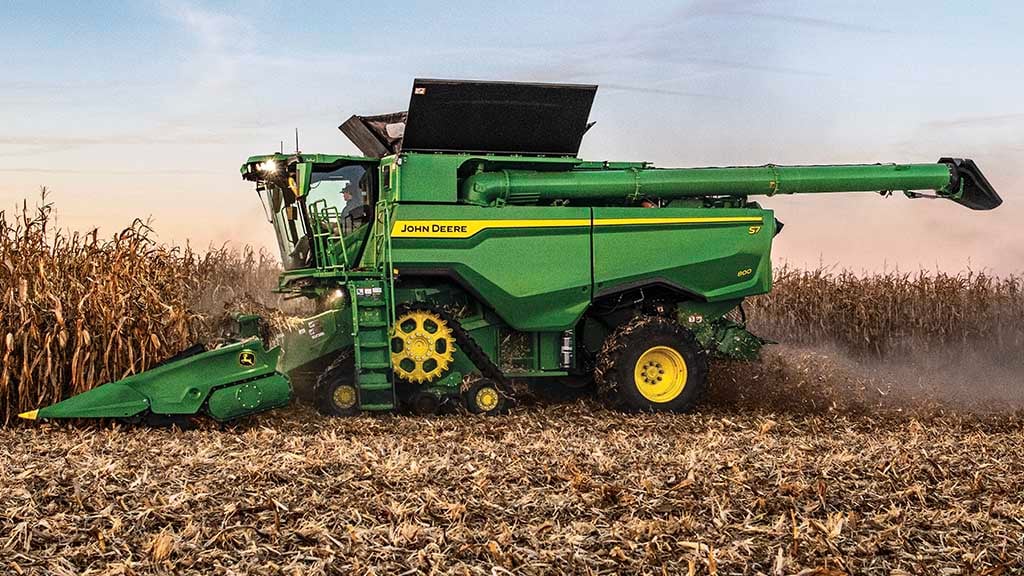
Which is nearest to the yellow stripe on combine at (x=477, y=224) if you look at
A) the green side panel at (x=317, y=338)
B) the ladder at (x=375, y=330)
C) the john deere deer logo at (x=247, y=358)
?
the ladder at (x=375, y=330)

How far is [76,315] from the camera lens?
920cm

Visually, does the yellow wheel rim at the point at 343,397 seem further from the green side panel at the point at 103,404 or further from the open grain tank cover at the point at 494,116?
the open grain tank cover at the point at 494,116

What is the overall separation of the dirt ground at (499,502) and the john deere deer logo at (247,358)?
56 centimetres

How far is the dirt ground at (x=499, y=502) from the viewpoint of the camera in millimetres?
4773

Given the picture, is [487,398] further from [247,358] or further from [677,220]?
[677,220]

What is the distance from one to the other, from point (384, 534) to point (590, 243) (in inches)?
217

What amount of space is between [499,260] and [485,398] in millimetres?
1265

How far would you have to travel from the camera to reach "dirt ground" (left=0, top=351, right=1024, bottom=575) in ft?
15.7

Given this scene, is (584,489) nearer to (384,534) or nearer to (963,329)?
(384,534)

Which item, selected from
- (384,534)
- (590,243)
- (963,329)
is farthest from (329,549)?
(963,329)

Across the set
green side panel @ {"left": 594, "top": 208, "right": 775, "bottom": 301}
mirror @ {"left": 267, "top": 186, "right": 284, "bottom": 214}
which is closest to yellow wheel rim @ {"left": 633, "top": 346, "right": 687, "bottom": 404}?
green side panel @ {"left": 594, "top": 208, "right": 775, "bottom": 301}

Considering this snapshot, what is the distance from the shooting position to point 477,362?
32.0 ft

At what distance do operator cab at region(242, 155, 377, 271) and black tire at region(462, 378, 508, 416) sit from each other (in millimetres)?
1648

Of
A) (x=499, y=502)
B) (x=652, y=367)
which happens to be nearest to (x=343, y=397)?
(x=652, y=367)
